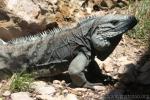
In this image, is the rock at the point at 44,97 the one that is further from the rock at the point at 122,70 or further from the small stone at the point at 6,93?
the rock at the point at 122,70

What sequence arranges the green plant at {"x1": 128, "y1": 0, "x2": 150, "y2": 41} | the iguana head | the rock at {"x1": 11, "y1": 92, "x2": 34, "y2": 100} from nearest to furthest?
the rock at {"x1": 11, "y1": 92, "x2": 34, "y2": 100}, the iguana head, the green plant at {"x1": 128, "y1": 0, "x2": 150, "y2": 41}

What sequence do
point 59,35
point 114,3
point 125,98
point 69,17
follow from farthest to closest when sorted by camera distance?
point 114,3, point 69,17, point 59,35, point 125,98

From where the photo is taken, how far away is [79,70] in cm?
673

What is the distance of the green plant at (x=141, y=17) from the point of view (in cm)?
854

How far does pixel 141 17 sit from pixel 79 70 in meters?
2.50

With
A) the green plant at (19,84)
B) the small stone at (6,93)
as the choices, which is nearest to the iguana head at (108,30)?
the green plant at (19,84)

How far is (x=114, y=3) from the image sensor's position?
9.58 meters

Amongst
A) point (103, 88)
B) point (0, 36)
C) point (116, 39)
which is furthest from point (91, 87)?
point (0, 36)

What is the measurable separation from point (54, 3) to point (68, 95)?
7.29ft

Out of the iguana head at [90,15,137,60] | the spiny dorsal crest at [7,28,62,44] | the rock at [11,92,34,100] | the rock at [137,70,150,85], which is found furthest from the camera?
the spiny dorsal crest at [7,28,62,44]

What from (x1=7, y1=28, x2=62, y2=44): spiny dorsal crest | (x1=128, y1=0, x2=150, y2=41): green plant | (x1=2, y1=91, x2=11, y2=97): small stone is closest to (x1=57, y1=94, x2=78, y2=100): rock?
(x1=2, y1=91, x2=11, y2=97): small stone

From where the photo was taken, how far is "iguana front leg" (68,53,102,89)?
6.74 metres

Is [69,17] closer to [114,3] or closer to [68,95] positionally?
[114,3]

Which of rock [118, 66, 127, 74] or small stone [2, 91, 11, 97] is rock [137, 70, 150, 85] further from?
small stone [2, 91, 11, 97]
